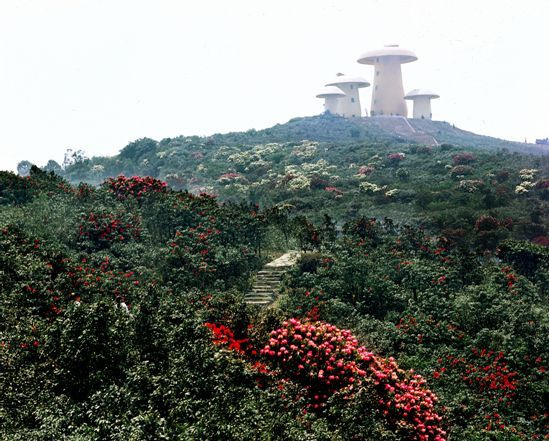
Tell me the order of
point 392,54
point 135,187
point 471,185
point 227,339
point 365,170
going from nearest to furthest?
1. point 227,339
2. point 135,187
3. point 471,185
4. point 365,170
5. point 392,54

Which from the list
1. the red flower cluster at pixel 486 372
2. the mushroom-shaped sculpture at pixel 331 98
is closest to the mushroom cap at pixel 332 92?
the mushroom-shaped sculpture at pixel 331 98

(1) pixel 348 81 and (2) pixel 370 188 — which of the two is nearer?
(2) pixel 370 188

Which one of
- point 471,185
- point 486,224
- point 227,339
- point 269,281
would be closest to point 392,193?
point 471,185

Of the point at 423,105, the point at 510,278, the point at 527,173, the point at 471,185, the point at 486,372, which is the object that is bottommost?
the point at 486,372

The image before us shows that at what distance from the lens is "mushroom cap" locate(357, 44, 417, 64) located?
274ft

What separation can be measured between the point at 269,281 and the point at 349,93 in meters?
72.0

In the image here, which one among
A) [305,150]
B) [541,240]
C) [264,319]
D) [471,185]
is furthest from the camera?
[305,150]

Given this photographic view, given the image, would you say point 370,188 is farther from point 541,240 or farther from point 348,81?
point 348,81

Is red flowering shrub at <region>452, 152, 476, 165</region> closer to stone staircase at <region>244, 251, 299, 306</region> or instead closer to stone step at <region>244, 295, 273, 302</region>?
stone staircase at <region>244, 251, 299, 306</region>

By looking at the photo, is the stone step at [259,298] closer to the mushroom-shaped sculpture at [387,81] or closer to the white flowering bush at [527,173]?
the white flowering bush at [527,173]

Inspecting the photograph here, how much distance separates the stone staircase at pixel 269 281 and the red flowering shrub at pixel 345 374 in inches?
239

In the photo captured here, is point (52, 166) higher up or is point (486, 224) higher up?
point (52, 166)

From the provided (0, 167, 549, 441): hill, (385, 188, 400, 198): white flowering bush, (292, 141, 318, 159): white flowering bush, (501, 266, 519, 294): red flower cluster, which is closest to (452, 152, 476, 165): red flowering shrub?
(385, 188, 400, 198): white flowering bush

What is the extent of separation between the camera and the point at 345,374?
445 inches
